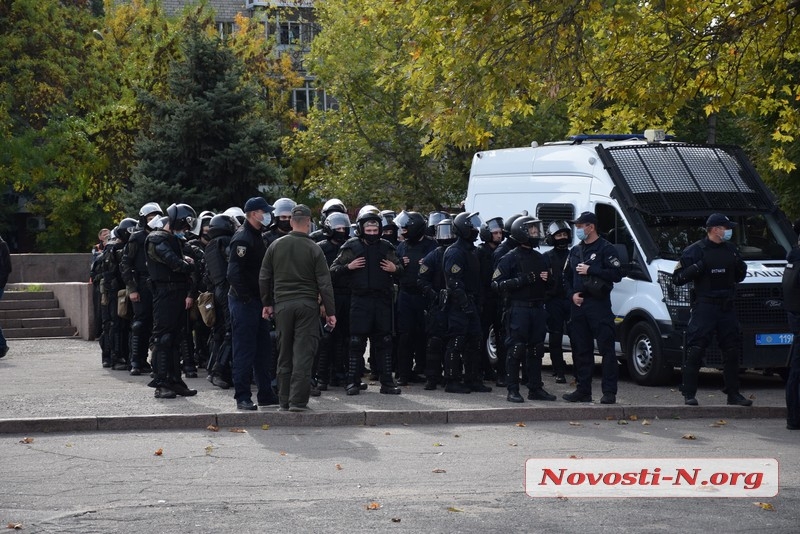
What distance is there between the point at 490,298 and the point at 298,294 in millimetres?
3888

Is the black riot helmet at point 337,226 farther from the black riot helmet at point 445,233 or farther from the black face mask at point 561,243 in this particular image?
the black face mask at point 561,243

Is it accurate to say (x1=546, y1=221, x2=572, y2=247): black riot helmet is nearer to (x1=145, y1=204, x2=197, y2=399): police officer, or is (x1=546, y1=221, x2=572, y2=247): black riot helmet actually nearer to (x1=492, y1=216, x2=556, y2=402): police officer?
(x1=492, y1=216, x2=556, y2=402): police officer

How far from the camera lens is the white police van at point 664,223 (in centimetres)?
1445

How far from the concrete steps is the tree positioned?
468 cm

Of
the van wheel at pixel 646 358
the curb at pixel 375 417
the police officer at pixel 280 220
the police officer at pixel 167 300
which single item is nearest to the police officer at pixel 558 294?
the van wheel at pixel 646 358

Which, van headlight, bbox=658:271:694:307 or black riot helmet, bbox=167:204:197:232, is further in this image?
van headlight, bbox=658:271:694:307

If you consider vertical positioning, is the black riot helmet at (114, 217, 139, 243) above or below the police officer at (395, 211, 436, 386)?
above

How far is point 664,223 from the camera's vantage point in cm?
1528

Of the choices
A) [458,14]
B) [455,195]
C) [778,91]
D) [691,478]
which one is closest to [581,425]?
[691,478]

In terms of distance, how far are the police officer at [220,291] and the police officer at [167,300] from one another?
434 mm

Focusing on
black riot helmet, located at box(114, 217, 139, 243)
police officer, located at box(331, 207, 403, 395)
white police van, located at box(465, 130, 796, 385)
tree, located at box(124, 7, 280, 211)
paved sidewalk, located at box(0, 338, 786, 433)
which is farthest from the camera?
tree, located at box(124, 7, 280, 211)

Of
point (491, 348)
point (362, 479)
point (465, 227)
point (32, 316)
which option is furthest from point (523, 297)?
point (32, 316)

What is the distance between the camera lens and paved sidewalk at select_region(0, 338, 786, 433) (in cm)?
1178

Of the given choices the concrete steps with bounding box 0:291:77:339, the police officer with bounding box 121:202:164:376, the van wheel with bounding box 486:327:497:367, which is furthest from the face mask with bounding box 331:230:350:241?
the concrete steps with bounding box 0:291:77:339
